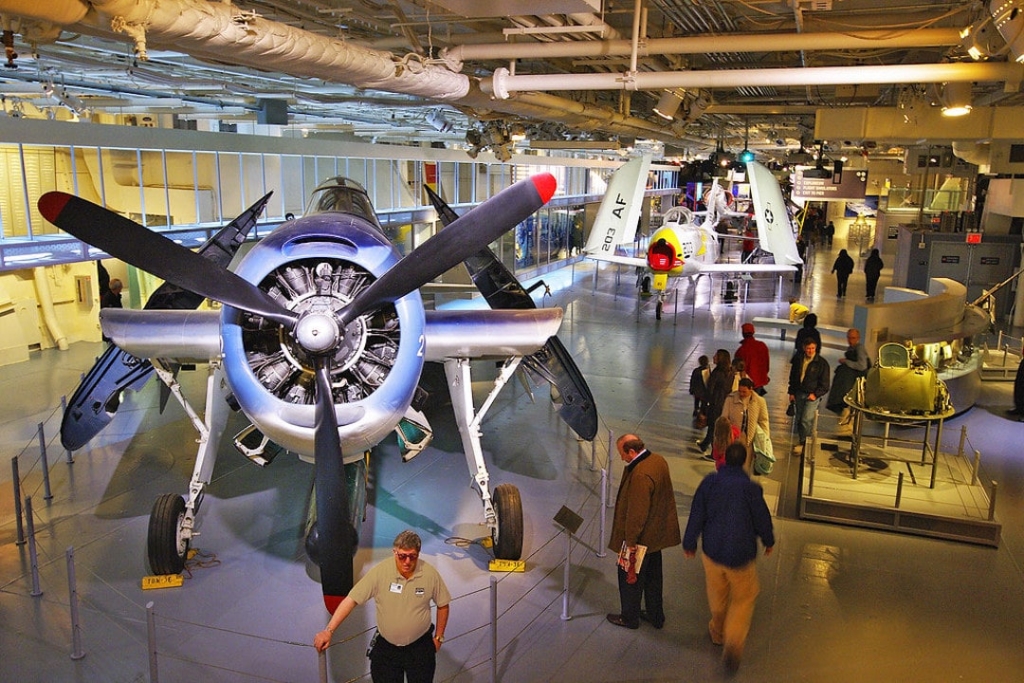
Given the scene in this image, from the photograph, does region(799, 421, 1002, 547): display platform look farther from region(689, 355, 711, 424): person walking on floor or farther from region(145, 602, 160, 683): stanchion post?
region(145, 602, 160, 683): stanchion post

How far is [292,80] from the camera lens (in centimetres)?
1138

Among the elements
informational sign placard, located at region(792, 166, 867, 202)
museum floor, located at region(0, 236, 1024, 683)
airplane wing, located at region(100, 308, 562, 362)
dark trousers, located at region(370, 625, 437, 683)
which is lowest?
museum floor, located at region(0, 236, 1024, 683)

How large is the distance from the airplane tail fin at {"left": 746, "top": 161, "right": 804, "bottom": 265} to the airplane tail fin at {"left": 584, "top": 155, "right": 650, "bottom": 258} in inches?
69.6

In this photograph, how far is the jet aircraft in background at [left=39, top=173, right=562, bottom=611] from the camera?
473 cm

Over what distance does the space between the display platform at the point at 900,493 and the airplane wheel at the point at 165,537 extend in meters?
5.25

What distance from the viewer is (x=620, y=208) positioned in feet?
44.1

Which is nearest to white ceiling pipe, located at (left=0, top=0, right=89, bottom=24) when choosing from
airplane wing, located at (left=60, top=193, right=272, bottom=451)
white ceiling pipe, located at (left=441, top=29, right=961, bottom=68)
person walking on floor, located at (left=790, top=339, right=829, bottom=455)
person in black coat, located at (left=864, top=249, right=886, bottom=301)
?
airplane wing, located at (left=60, top=193, right=272, bottom=451)

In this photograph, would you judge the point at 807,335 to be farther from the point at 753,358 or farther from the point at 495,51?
the point at 495,51

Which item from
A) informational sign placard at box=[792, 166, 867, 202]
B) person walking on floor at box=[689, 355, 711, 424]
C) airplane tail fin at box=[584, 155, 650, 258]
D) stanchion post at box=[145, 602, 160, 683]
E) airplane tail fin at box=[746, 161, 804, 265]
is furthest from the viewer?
informational sign placard at box=[792, 166, 867, 202]

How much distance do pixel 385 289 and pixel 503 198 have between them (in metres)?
0.91

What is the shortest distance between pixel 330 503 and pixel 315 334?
1.00 metres

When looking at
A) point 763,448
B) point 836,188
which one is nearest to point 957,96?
point 763,448

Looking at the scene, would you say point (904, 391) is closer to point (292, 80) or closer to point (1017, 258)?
point (292, 80)

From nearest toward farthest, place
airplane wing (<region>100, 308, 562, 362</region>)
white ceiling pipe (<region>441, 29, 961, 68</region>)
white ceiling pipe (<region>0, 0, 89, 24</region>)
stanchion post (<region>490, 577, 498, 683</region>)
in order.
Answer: white ceiling pipe (<region>0, 0, 89, 24</region>), stanchion post (<region>490, 577, 498, 683</region>), airplane wing (<region>100, 308, 562, 362</region>), white ceiling pipe (<region>441, 29, 961, 68</region>)
